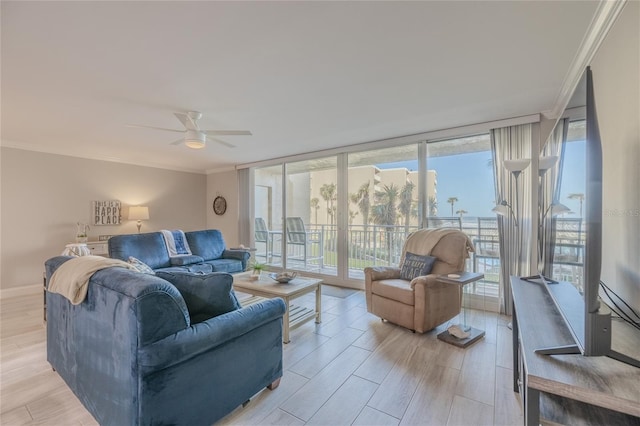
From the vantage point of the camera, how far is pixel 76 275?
1614 mm

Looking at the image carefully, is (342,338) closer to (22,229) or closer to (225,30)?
(225,30)

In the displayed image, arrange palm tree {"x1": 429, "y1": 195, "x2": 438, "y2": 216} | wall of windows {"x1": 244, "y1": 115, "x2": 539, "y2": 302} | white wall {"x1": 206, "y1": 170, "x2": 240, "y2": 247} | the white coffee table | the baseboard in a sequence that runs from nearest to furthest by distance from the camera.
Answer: the white coffee table
wall of windows {"x1": 244, "y1": 115, "x2": 539, "y2": 302}
palm tree {"x1": 429, "y1": 195, "x2": 438, "y2": 216}
the baseboard
white wall {"x1": 206, "y1": 170, "x2": 240, "y2": 247}

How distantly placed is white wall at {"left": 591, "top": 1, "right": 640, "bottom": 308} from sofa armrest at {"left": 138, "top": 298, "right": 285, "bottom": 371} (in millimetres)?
1974

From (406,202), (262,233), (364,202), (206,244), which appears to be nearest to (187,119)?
(206,244)

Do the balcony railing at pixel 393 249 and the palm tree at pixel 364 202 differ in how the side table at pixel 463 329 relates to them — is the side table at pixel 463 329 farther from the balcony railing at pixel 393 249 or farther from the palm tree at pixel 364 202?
the palm tree at pixel 364 202

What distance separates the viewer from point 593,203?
38.9 inches

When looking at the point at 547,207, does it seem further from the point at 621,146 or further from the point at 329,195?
the point at 329,195

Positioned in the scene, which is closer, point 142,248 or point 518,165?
point 518,165

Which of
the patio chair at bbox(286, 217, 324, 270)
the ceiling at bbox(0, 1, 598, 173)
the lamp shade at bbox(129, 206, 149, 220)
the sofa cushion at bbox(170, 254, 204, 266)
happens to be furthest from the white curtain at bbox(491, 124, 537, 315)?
the lamp shade at bbox(129, 206, 149, 220)

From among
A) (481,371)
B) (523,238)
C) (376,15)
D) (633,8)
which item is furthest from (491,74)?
(481,371)

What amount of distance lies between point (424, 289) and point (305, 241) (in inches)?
124

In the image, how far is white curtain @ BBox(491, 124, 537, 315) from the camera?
3.15 meters

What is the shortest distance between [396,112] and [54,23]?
2.82m

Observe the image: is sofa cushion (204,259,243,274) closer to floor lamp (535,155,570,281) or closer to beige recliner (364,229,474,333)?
beige recliner (364,229,474,333)
